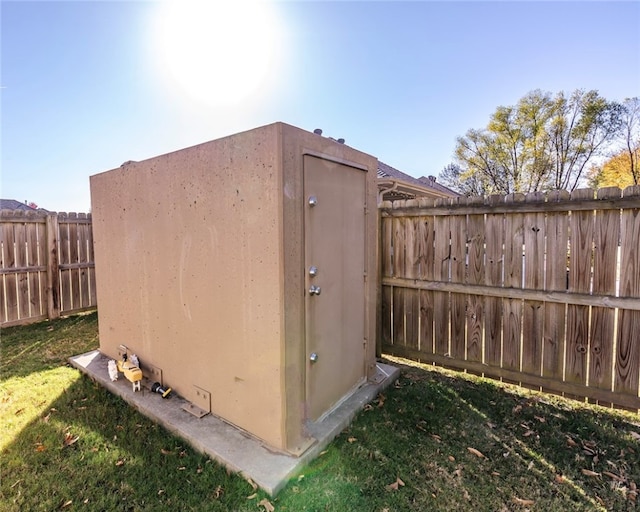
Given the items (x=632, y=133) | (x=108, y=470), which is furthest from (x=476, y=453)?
(x=632, y=133)

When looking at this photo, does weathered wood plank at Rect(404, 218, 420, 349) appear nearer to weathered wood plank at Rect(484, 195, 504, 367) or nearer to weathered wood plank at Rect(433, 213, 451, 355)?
weathered wood plank at Rect(433, 213, 451, 355)

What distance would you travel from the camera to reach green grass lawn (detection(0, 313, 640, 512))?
176cm

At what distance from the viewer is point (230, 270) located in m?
2.24

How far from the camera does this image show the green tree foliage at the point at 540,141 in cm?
2045

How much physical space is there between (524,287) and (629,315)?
0.71 meters

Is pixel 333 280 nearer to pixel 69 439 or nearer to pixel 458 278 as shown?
pixel 458 278

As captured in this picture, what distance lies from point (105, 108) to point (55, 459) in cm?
470

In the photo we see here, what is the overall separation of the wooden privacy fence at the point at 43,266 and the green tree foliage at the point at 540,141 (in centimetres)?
2436

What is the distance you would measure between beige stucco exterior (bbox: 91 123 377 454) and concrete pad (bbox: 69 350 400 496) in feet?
0.24

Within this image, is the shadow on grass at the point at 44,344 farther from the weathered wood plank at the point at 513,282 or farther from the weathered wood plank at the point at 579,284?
the weathered wood plank at the point at 579,284

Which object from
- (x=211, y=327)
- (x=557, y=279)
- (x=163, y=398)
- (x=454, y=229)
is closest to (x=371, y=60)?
(x=454, y=229)

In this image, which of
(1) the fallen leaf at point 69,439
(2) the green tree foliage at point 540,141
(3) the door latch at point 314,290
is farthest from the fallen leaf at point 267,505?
(2) the green tree foliage at point 540,141

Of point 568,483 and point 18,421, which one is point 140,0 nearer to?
point 18,421

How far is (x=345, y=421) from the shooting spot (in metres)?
2.43
